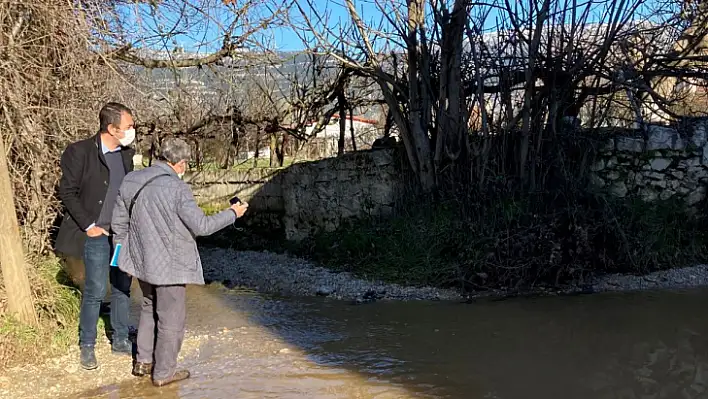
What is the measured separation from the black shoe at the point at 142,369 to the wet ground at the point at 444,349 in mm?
62

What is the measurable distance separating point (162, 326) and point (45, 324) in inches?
49.3

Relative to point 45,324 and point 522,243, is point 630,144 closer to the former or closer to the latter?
point 522,243

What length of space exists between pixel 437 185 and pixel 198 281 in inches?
219

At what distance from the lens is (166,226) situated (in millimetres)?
4391

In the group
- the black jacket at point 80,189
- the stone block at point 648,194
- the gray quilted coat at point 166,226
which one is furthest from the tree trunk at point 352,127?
the gray quilted coat at point 166,226

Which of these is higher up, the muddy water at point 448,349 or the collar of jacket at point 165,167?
the collar of jacket at point 165,167

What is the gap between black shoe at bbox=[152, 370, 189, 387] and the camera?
4.66m

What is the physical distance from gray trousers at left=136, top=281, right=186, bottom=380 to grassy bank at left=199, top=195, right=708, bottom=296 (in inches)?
160

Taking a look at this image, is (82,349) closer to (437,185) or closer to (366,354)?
(366,354)

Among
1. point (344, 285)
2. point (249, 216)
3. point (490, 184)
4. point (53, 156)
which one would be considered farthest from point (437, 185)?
point (53, 156)

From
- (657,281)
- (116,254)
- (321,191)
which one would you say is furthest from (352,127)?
(116,254)

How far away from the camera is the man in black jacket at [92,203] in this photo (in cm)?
483

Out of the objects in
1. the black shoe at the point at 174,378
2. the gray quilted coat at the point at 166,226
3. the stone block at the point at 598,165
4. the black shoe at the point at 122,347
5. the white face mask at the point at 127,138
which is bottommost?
the black shoe at the point at 174,378

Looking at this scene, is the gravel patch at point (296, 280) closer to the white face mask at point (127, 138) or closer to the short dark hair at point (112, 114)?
the white face mask at point (127, 138)
